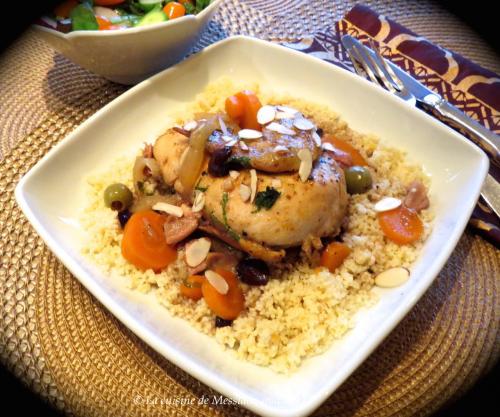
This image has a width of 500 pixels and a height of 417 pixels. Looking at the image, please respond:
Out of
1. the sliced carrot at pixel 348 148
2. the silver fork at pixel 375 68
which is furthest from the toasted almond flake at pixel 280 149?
the silver fork at pixel 375 68

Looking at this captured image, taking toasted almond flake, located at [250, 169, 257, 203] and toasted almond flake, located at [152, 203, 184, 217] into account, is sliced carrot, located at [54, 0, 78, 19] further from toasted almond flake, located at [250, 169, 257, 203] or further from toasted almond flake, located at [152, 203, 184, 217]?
toasted almond flake, located at [250, 169, 257, 203]

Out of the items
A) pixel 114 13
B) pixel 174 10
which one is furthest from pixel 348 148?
pixel 114 13

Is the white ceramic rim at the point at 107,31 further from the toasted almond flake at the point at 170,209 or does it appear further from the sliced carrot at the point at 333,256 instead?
the sliced carrot at the point at 333,256

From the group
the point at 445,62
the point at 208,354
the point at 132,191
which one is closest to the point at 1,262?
the point at 132,191

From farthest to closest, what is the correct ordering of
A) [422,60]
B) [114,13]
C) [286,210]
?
[422,60] < [114,13] < [286,210]

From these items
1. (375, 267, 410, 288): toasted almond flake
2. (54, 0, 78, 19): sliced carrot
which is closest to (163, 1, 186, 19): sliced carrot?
(54, 0, 78, 19): sliced carrot

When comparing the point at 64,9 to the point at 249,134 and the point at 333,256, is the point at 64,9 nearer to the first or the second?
the point at 249,134
